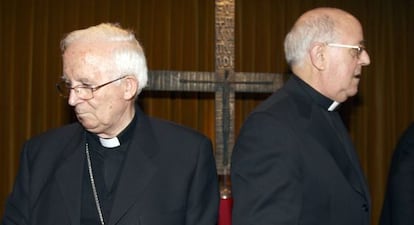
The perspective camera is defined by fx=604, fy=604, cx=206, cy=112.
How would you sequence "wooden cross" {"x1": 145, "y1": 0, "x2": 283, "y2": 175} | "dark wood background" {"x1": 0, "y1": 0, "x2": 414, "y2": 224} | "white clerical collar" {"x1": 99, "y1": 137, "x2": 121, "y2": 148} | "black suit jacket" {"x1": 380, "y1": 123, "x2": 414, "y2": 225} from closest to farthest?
"white clerical collar" {"x1": 99, "y1": 137, "x2": 121, "y2": 148} → "black suit jacket" {"x1": 380, "y1": 123, "x2": 414, "y2": 225} → "wooden cross" {"x1": 145, "y1": 0, "x2": 283, "y2": 175} → "dark wood background" {"x1": 0, "y1": 0, "x2": 414, "y2": 224}

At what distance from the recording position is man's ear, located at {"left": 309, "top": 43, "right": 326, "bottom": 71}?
96.8 inches

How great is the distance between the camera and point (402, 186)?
316cm

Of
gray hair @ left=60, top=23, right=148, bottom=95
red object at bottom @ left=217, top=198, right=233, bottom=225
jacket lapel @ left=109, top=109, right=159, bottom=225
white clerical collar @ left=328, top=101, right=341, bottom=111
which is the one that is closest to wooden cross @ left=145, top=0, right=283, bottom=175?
red object at bottom @ left=217, top=198, right=233, bottom=225

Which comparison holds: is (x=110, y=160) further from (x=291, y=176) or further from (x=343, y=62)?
(x=343, y=62)

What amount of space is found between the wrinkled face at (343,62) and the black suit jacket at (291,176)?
0.16 metres

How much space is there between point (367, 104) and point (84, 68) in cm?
540

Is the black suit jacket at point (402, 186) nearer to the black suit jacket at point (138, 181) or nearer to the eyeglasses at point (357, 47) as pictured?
the eyeglasses at point (357, 47)

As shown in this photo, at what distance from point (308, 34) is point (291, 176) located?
629 millimetres

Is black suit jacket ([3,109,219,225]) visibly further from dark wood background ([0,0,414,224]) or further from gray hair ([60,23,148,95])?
dark wood background ([0,0,414,224])

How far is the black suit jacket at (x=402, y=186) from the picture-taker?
10.3ft

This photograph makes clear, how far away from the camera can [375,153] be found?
7086 millimetres

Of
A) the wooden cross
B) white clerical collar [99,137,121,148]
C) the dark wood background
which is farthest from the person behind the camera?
the dark wood background

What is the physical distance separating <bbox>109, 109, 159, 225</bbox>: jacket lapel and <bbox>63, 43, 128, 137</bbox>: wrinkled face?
0.16 meters

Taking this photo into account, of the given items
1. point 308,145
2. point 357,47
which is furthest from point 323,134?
point 357,47
